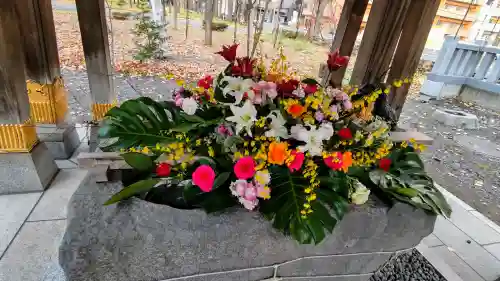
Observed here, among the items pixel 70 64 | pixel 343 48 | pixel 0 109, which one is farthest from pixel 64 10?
pixel 343 48

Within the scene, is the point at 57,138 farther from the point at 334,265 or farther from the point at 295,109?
the point at 334,265

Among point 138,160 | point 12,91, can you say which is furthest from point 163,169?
point 12,91

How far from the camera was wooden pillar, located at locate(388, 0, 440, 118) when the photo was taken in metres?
1.54

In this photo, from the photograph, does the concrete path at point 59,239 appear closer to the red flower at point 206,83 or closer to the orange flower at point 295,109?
the red flower at point 206,83

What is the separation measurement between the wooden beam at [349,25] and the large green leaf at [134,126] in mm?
1062

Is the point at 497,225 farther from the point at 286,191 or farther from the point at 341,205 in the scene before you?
the point at 286,191

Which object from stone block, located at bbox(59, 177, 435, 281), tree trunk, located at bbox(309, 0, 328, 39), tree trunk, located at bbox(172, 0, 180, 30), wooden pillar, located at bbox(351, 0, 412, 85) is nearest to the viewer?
stone block, located at bbox(59, 177, 435, 281)

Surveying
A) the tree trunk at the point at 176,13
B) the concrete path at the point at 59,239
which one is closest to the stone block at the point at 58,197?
the concrete path at the point at 59,239

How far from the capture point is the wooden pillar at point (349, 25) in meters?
1.70

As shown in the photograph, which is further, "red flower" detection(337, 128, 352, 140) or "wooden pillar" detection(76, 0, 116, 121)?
"wooden pillar" detection(76, 0, 116, 121)

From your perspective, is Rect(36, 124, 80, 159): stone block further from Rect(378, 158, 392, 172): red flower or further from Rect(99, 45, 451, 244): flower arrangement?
Rect(378, 158, 392, 172): red flower

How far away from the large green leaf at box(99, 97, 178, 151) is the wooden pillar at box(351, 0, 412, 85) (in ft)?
3.96

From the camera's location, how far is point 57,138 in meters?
2.18

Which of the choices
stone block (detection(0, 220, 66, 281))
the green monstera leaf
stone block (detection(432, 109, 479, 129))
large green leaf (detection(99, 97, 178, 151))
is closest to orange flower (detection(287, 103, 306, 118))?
the green monstera leaf
